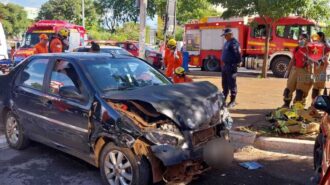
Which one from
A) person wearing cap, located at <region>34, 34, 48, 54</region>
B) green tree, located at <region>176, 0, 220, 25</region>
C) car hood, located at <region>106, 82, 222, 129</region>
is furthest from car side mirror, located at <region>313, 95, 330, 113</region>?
green tree, located at <region>176, 0, 220, 25</region>

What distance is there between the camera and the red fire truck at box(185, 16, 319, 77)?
17.5 m

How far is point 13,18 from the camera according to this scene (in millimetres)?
51594

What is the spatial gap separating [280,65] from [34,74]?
1379 centimetres

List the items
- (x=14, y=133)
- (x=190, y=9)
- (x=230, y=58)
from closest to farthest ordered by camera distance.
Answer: (x=14, y=133), (x=230, y=58), (x=190, y=9)

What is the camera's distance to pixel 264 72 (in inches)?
640

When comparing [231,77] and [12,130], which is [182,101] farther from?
[231,77]

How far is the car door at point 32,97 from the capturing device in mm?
5305

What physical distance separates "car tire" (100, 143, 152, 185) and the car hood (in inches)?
21.1

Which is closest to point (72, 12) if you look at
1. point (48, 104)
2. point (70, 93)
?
point (48, 104)

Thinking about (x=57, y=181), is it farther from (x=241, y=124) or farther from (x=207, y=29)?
(x=207, y=29)

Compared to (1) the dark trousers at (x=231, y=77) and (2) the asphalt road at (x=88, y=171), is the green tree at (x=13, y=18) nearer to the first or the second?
(1) the dark trousers at (x=231, y=77)

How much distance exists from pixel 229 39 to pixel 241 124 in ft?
6.89

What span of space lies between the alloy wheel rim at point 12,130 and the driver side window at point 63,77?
1167mm

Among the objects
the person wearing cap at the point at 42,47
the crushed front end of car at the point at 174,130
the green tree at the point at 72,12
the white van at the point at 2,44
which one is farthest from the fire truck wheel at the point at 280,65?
the green tree at the point at 72,12
